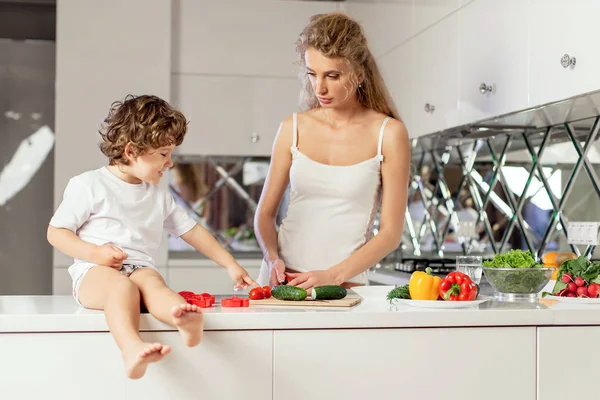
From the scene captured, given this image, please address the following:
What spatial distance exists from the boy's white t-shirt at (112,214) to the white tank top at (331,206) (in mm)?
550

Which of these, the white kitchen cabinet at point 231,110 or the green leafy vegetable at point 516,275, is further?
the white kitchen cabinet at point 231,110

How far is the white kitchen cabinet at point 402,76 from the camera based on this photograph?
3572mm

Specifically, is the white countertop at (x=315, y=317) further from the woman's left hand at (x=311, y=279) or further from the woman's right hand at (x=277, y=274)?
the woman's right hand at (x=277, y=274)

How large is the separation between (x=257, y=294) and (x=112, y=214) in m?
0.34

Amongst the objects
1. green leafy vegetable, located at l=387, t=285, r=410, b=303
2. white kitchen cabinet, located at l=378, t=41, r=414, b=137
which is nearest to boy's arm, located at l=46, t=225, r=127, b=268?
green leafy vegetable, located at l=387, t=285, r=410, b=303

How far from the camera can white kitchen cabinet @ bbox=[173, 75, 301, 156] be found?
437cm

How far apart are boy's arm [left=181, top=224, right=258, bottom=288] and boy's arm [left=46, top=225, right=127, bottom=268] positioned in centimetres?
26

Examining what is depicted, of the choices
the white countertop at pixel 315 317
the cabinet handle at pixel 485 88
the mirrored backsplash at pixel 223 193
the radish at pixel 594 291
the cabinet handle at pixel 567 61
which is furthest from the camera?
the mirrored backsplash at pixel 223 193

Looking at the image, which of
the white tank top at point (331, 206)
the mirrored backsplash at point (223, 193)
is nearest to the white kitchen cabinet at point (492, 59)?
the white tank top at point (331, 206)

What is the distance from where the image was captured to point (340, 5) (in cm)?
473

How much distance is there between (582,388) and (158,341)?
0.86 meters

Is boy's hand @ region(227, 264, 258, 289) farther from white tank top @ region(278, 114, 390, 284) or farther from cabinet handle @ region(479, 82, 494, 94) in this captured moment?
cabinet handle @ region(479, 82, 494, 94)

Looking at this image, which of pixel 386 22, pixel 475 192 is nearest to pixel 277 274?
pixel 475 192

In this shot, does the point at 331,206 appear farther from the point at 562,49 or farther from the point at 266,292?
the point at 562,49
